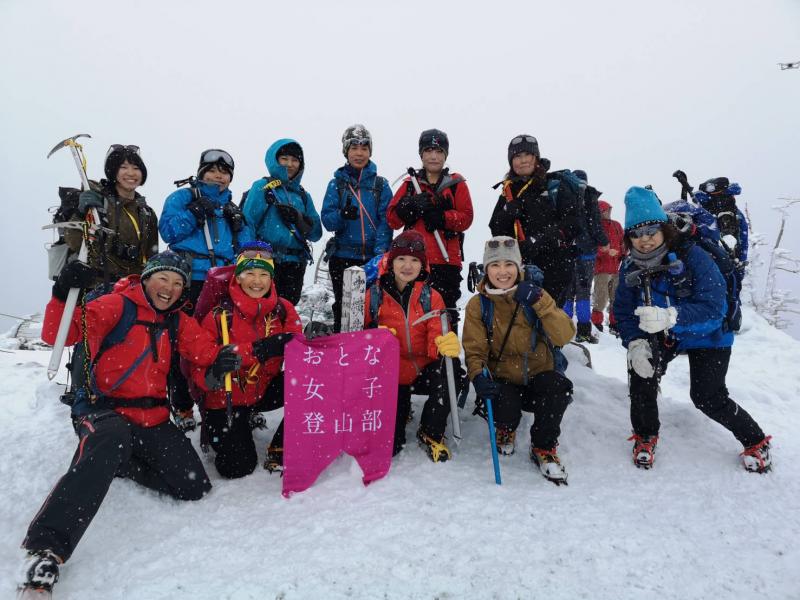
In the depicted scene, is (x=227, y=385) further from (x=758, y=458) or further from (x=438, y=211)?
(x=758, y=458)

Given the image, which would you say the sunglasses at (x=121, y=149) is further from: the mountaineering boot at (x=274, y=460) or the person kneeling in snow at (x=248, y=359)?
the mountaineering boot at (x=274, y=460)

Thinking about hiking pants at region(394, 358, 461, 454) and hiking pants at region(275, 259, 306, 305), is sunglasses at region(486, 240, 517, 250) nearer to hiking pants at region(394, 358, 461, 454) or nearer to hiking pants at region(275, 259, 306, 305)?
hiking pants at region(394, 358, 461, 454)

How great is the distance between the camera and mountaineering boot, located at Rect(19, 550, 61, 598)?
8.24 feet

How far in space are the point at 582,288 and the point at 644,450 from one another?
19.0 ft

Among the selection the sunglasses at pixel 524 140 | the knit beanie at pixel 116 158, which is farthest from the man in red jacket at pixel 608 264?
the knit beanie at pixel 116 158

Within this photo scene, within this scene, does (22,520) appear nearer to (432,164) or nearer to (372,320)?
(372,320)

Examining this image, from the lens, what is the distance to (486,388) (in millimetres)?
4102

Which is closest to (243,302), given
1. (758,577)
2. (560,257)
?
(560,257)

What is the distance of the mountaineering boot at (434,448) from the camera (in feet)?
14.1

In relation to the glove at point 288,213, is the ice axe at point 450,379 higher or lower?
lower

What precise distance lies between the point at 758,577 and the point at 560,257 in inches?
146

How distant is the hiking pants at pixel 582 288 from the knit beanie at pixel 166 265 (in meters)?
7.71

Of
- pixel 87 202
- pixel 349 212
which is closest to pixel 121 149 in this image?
pixel 87 202

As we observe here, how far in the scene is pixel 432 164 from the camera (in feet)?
19.8
